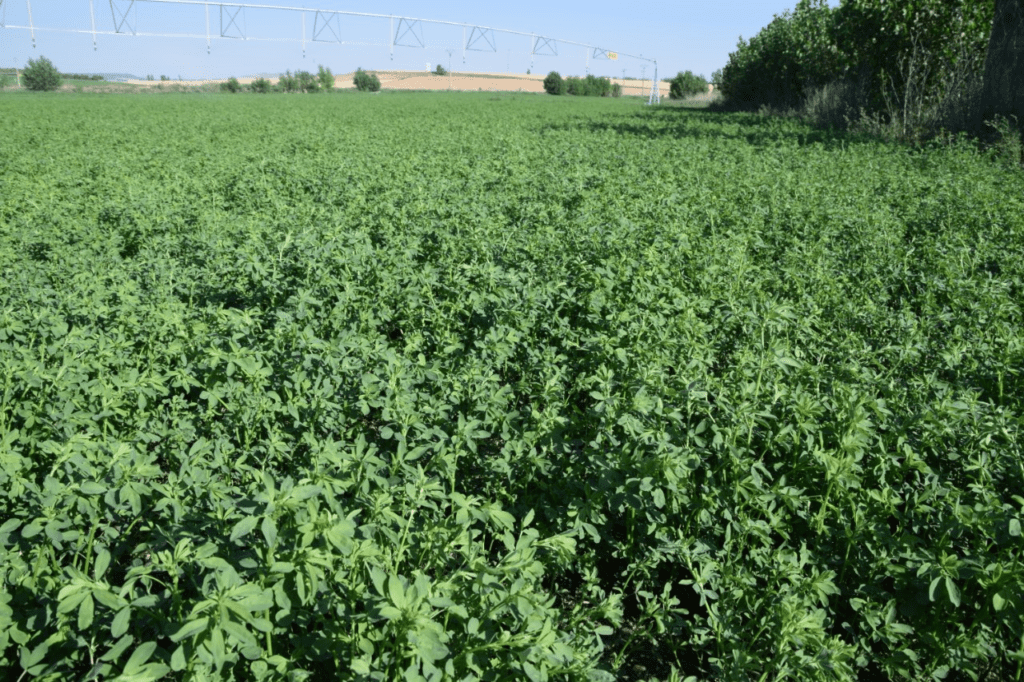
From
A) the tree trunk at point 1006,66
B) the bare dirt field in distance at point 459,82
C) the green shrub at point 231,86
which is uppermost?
the bare dirt field in distance at point 459,82

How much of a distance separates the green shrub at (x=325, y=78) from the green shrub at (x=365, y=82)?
12.9 feet

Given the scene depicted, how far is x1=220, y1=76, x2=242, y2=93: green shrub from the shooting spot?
220 feet

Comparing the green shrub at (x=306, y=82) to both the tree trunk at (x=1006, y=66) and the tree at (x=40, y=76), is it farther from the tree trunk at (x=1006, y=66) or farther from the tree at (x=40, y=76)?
the tree trunk at (x=1006, y=66)

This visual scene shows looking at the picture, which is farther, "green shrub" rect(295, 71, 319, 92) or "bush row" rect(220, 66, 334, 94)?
"green shrub" rect(295, 71, 319, 92)

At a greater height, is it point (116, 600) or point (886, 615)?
point (116, 600)

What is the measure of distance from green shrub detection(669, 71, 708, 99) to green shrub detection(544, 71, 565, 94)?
1558cm

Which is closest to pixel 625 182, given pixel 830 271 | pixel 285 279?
pixel 830 271

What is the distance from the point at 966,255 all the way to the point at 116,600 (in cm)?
689

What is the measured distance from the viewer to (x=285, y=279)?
540 centimetres

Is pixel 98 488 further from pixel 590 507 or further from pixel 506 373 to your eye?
pixel 506 373

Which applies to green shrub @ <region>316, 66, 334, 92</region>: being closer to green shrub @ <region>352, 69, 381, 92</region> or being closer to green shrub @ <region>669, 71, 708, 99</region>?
green shrub @ <region>352, 69, 381, 92</region>

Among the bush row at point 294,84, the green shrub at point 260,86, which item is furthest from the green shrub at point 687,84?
the green shrub at point 260,86

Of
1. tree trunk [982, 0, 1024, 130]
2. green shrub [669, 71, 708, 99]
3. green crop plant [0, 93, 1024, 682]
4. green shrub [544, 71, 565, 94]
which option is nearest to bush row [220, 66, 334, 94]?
green shrub [544, 71, 565, 94]

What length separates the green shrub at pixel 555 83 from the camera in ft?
252
